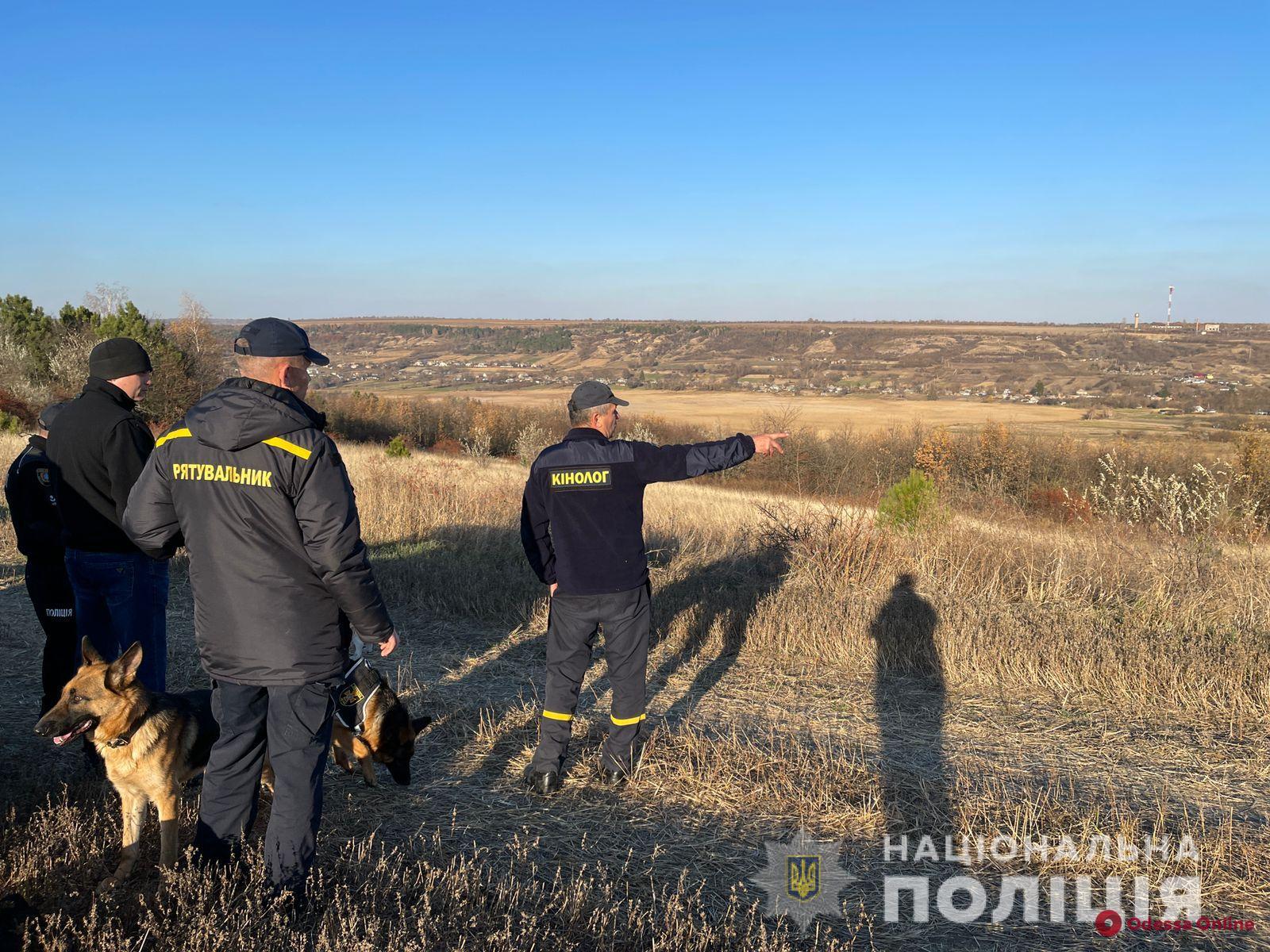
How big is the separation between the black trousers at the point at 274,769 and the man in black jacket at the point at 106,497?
1.41 meters

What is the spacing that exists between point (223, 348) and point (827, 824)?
38903 mm

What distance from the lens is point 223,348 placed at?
37.3 m

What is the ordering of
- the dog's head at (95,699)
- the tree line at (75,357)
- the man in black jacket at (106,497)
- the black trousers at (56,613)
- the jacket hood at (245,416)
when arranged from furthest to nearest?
the tree line at (75,357) < the black trousers at (56,613) < the man in black jacket at (106,497) < the dog's head at (95,699) < the jacket hood at (245,416)

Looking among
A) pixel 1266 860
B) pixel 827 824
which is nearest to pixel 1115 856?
pixel 1266 860

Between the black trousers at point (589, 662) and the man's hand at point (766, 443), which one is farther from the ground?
the man's hand at point (766, 443)

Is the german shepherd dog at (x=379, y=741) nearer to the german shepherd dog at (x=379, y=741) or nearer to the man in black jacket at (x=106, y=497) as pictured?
the german shepherd dog at (x=379, y=741)

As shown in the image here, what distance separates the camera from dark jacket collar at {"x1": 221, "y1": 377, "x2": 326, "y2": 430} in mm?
2936

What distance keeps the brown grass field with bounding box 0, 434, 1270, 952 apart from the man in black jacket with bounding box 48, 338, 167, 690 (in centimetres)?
82

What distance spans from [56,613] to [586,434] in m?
3.16

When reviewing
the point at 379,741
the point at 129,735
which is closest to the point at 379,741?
the point at 379,741

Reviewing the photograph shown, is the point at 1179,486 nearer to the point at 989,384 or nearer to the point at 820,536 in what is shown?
the point at 820,536

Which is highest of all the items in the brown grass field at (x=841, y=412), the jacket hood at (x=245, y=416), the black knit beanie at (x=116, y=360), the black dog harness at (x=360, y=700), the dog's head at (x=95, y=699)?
the black knit beanie at (x=116, y=360)

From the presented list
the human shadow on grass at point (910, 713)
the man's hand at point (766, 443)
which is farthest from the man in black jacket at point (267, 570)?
the human shadow on grass at point (910, 713)

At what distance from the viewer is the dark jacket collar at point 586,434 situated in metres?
4.57
